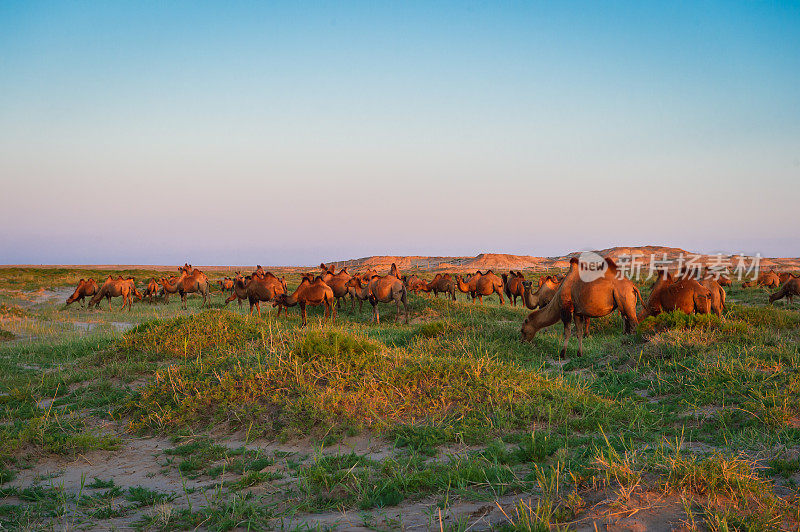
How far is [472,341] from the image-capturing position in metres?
11.3

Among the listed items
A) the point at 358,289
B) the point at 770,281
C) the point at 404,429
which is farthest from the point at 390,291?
the point at 770,281

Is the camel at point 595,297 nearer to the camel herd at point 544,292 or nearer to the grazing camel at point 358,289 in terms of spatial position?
the camel herd at point 544,292

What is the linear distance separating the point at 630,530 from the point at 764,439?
2.86 meters

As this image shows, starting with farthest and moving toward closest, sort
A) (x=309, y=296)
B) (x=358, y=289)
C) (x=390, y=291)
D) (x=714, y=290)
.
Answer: (x=358, y=289)
(x=390, y=291)
(x=309, y=296)
(x=714, y=290)

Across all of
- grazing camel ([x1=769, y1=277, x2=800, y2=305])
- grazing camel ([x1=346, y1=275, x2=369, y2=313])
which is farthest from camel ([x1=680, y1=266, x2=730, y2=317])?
grazing camel ([x1=769, y1=277, x2=800, y2=305])

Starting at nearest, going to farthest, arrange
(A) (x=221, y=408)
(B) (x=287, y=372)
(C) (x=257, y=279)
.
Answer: (A) (x=221, y=408) → (B) (x=287, y=372) → (C) (x=257, y=279)

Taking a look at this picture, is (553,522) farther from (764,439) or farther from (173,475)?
(173,475)

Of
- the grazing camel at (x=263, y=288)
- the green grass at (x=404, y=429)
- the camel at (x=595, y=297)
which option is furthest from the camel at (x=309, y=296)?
the camel at (x=595, y=297)

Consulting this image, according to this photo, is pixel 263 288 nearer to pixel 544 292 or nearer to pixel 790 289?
pixel 544 292

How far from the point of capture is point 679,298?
40.4 feet

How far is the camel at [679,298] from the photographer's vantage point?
40.3ft

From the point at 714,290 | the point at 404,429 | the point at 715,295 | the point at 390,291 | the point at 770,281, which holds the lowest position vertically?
the point at 404,429

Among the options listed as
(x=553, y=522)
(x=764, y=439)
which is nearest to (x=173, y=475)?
(x=553, y=522)

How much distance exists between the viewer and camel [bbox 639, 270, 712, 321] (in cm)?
1229
